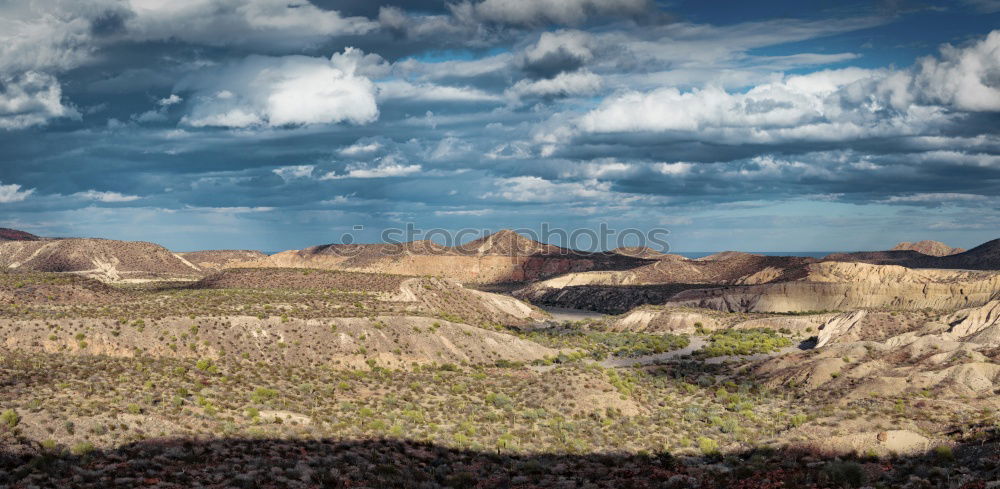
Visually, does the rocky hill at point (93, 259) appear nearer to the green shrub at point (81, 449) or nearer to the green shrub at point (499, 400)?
the green shrub at point (499, 400)

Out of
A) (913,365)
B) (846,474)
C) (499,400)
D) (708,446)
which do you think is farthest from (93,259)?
(846,474)

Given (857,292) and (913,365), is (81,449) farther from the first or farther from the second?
(857,292)

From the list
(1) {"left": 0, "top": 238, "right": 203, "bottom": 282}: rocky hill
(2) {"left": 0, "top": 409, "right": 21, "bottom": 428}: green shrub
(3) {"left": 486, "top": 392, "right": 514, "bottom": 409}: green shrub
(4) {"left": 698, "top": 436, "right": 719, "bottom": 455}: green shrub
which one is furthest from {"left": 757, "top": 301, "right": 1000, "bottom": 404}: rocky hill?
(1) {"left": 0, "top": 238, "right": 203, "bottom": 282}: rocky hill

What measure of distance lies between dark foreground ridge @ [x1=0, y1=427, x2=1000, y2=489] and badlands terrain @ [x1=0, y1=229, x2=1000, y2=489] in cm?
13

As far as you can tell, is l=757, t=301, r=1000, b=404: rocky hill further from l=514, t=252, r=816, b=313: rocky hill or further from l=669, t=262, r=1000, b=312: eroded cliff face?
l=514, t=252, r=816, b=313: rocky hill

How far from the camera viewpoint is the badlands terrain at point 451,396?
3147 cm

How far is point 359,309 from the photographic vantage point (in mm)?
75438

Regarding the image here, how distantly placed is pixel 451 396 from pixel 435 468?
17.2 m

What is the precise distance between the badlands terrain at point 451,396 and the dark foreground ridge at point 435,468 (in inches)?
5.3

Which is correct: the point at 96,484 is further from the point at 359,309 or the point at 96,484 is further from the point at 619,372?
the point at 359,309

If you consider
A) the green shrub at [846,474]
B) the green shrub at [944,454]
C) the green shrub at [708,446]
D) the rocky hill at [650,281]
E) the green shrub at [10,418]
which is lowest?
the rocky hill at [650,281]

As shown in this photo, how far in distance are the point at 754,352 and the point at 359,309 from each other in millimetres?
38026

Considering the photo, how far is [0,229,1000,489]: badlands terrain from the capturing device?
31469mm

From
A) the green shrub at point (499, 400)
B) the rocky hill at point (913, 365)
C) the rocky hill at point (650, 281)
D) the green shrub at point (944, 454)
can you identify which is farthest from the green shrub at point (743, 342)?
the rocky hill at point (650, 281)
